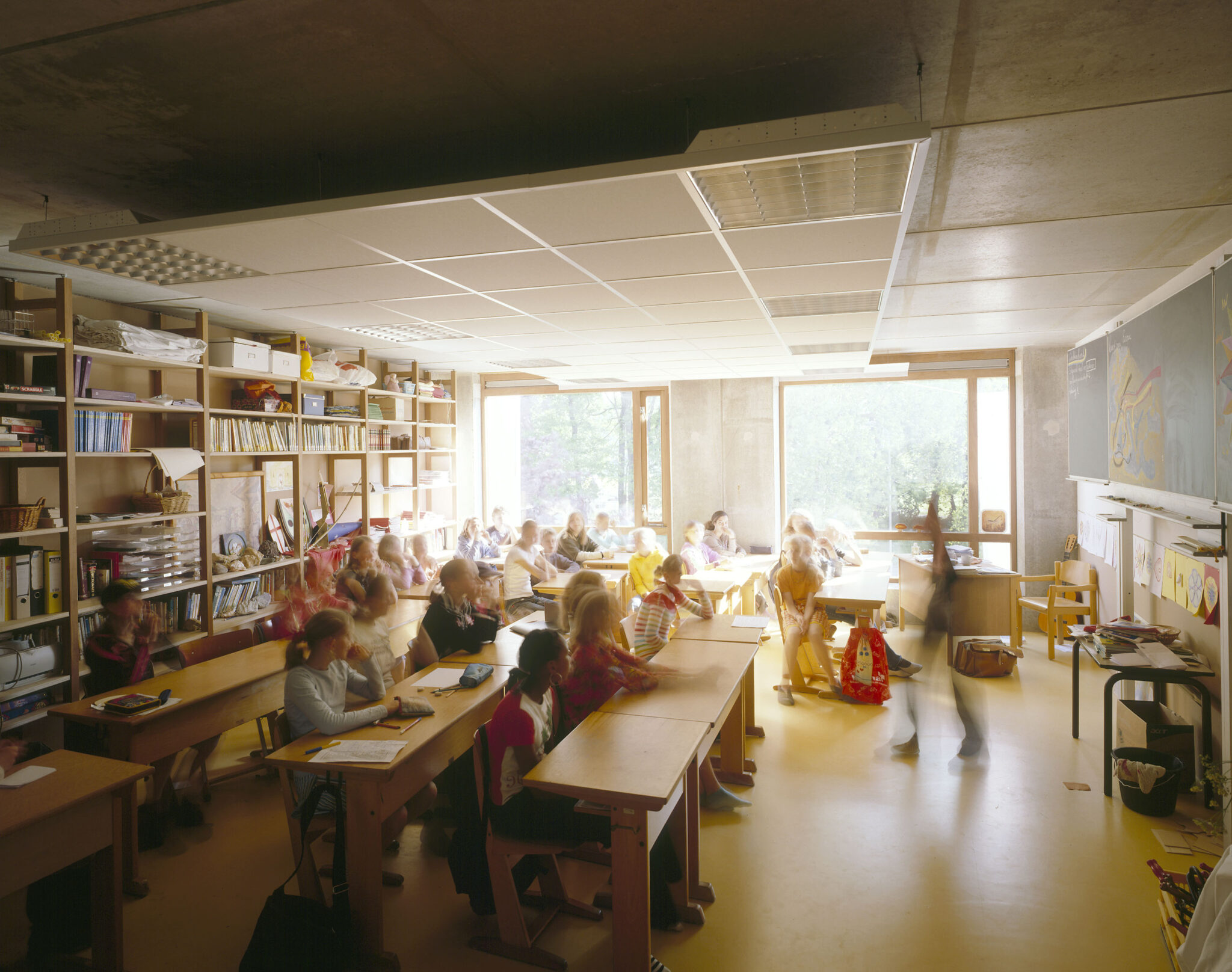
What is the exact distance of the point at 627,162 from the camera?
7.57 ft

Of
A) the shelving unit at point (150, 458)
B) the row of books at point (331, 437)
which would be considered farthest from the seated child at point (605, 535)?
the row of books at point (331, 437)

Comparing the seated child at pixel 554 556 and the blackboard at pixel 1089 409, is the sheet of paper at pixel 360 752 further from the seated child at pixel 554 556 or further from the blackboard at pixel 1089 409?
the blackboard at pixel 1089 409

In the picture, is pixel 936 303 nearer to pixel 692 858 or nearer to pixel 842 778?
pixel 842 778

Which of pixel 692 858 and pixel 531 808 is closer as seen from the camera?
pixel 531 808

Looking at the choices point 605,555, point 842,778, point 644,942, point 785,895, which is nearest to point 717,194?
point 644,942

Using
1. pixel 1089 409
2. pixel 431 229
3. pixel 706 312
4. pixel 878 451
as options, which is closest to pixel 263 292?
pixel 431 229

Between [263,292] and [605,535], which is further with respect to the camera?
[605,535]

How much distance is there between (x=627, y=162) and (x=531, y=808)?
2396mm

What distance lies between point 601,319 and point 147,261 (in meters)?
2.60

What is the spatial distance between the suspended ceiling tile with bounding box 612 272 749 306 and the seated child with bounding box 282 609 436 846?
2.29m

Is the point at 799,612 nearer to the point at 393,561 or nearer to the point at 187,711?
the point at 393,561

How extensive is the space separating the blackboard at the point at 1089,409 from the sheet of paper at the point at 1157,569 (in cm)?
114

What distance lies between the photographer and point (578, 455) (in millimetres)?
9828

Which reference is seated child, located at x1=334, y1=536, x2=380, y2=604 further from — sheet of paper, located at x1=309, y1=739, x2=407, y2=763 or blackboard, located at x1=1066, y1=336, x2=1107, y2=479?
blackboard, located at x1=1066, y1=336, x2=1107, y2=479
